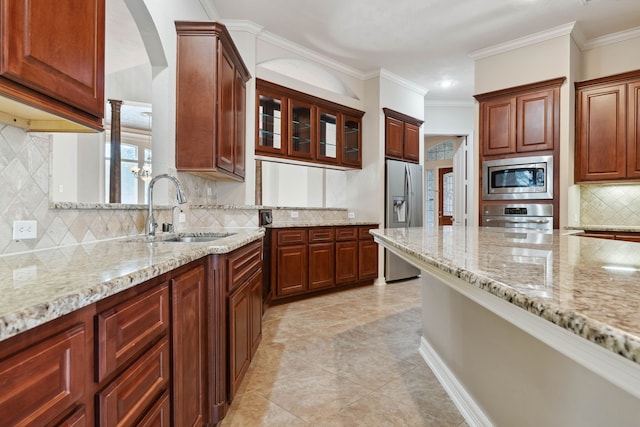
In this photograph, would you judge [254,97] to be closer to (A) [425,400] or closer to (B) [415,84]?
(B) [415,84]

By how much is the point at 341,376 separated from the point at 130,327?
160cm

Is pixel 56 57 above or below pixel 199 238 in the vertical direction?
above

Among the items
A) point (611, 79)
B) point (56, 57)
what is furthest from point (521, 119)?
point (56, 57)

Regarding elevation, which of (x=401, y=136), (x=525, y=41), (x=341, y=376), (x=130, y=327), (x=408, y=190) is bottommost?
(x=341, y=376)

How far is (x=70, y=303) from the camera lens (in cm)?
67

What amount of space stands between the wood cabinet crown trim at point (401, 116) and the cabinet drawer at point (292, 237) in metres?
2.18

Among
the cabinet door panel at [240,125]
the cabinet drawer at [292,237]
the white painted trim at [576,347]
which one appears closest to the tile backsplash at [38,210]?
the cabinet door panel at [240,125]

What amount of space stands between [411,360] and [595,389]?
1.60 meters

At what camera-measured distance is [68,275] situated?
87 centimetres

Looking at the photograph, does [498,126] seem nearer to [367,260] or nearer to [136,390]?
[367,260]

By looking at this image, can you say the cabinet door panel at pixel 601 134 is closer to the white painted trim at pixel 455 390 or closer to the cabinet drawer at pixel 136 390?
the white painted trim at pixel 455 390

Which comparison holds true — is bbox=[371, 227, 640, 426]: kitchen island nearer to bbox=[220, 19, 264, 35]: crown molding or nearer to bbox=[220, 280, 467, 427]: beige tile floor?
bbox=[220, 280, 467, 427]: beige tile floor

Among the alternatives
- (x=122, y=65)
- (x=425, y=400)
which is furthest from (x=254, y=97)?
(x=425, y=400)

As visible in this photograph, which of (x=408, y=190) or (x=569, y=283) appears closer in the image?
(x=569, y=283)
